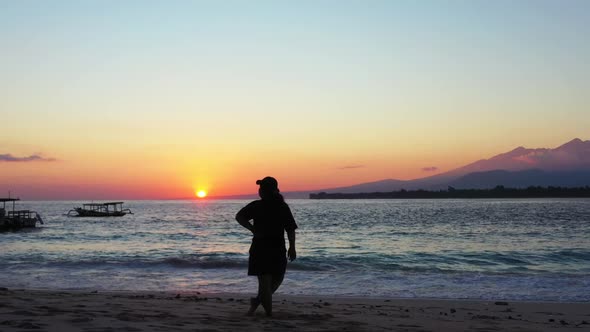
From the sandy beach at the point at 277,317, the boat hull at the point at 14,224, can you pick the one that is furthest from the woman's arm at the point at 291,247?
the boat hull at the point at 14,224

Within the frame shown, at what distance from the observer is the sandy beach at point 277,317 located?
6746 millimetres

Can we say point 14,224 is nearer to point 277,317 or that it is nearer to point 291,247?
point 277,317

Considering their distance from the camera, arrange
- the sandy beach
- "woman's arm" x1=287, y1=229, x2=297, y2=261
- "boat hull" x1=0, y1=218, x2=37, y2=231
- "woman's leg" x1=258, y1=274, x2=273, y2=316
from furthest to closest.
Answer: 1. "boat hull" x1=0, y1=218, x2=37, y2=231
2. "woman's leg" x1=258, y1=274, x2=273, y2=316
3. "woman's arm" x1=287, y1=229, x2=297, y2=261
4. the sandy beach

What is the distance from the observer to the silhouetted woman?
7633 millimetres

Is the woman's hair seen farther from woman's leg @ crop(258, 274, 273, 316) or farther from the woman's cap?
woman's leg @ crop(258, 274, 273, 316)

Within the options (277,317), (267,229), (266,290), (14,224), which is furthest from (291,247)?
(14,224)

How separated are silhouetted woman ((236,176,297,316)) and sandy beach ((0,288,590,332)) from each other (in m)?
0.57

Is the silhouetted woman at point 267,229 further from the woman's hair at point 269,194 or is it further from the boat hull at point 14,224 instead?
the boat hull at point 14,224

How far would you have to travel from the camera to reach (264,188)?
762cm

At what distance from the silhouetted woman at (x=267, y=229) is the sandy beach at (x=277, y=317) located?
57cm

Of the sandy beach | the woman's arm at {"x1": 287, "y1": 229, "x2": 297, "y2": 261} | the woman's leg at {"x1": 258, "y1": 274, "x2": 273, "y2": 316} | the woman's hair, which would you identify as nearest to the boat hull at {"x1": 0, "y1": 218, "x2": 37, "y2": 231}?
the sandy beach

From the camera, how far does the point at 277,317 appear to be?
7801mm

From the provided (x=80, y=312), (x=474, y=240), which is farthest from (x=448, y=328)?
(x=474, y=240)

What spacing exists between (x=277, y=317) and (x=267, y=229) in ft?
3.97
